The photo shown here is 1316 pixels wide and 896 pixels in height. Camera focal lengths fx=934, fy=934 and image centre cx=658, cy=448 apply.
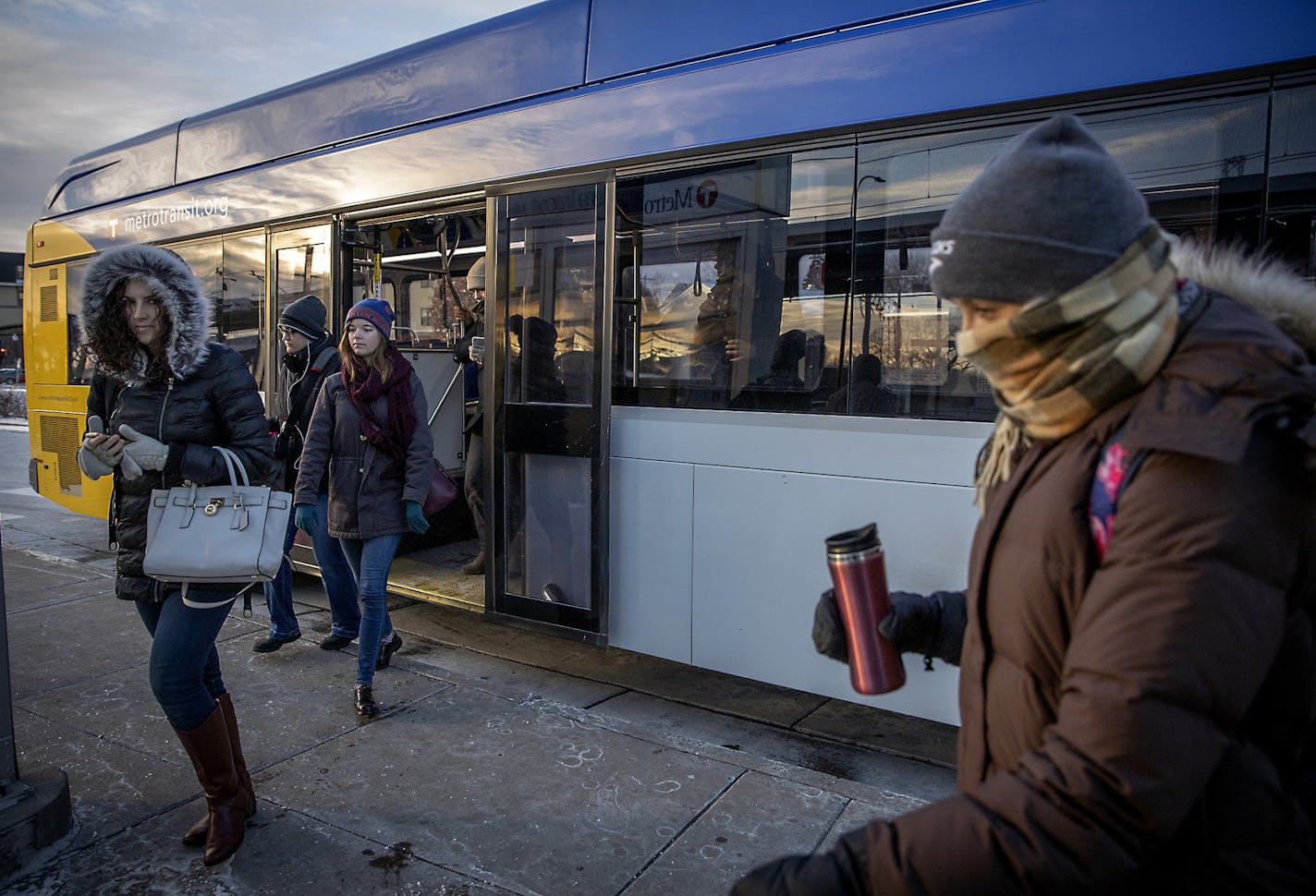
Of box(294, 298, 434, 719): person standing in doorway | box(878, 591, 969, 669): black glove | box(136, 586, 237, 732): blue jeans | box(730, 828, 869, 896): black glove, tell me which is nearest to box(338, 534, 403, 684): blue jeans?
box(294, 298, 434, 719): person standing in doorway

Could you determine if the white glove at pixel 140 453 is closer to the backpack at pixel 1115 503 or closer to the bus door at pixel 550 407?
the bus door at pixel 550 407

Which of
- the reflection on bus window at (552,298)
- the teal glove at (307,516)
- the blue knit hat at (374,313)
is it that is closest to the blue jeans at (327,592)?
the teal glove at (307,516)

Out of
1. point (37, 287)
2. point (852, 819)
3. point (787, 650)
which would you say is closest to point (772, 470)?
point (787, 650)

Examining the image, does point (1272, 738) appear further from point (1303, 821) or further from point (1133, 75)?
point (1133, 75)

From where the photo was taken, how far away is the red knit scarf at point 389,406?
4.30 metres

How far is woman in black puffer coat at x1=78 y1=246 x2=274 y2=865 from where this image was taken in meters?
2.85

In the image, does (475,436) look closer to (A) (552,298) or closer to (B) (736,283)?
(A) (552,298)

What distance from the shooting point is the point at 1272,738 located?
106 cm

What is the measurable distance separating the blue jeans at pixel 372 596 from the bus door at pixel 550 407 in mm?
627

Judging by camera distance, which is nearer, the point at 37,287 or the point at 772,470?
the point at 772,470

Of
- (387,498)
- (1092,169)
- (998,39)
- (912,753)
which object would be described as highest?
(998,39)

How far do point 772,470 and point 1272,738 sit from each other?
2732mm

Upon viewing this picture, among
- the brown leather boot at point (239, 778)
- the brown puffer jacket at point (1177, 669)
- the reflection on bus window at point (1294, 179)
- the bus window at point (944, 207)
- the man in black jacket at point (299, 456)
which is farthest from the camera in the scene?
the man in black jacket at point (299, 456)

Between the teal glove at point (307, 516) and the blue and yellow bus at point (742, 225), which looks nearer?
the blue and yellow bus at point (742, 225)
